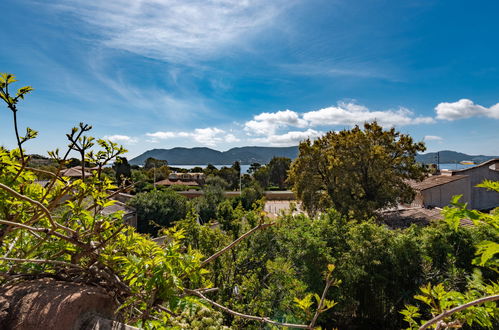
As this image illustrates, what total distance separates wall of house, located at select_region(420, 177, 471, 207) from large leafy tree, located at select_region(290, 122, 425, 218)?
383 cm

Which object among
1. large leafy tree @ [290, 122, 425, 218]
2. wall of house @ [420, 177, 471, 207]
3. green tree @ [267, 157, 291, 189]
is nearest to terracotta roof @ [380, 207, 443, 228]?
large leafy tree @ [290, 122, 425, 218]

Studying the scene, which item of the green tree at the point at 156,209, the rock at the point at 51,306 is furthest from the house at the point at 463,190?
the rock at the point at 51,306

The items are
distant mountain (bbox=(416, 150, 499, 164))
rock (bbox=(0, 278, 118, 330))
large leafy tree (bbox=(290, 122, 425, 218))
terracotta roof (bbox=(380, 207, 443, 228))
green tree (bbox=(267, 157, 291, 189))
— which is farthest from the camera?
green tree (bbox=(267, 157, 291, 189))

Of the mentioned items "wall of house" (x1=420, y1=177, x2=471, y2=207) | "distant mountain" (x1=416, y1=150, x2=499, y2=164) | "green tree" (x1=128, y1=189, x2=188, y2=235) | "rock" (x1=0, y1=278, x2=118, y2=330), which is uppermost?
"distant mountain" (x1=416, y1=150, x2=499, y2=164)

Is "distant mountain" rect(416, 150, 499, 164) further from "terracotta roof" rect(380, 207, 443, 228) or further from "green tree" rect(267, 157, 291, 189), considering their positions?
"green tree" rect(267, 157, 291, 189)

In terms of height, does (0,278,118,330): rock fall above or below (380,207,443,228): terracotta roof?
above

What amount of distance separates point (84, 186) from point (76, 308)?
2.09 ft

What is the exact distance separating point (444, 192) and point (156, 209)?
77.5 feet

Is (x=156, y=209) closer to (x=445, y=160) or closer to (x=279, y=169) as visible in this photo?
(x=279, y=169)

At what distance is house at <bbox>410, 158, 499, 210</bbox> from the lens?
2025 cm

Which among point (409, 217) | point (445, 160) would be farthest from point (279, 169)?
point (445, 160)

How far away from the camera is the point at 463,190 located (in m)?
20.5

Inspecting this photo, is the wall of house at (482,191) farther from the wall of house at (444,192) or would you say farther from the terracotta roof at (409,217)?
the terracotta roof at (409,217)

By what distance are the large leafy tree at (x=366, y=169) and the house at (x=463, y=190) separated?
12.3 ft
